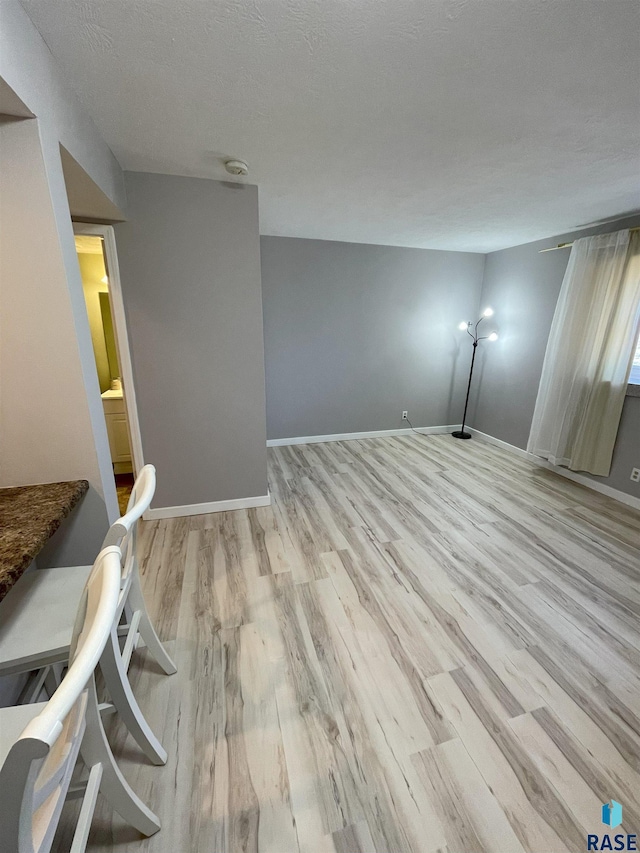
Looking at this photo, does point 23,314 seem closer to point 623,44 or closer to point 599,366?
point 623,44

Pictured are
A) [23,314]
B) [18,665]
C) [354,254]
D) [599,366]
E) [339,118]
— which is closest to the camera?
[18,665]

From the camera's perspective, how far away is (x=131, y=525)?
3.06ft

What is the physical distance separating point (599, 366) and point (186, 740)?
3904 millimetres

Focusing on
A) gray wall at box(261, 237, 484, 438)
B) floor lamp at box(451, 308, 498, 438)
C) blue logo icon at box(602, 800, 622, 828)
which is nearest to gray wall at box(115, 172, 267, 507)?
gray wall at box(261, 237, 484, 438)

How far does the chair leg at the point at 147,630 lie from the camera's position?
129 cm

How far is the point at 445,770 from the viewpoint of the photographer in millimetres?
1144

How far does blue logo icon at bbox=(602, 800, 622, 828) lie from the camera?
103cm

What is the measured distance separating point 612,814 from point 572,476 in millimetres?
2929

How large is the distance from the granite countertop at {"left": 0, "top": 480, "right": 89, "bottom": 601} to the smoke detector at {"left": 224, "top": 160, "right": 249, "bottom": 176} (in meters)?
1.84

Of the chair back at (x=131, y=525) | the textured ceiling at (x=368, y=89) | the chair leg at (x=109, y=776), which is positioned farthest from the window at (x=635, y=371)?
the chair leg at (x=109, y=776)

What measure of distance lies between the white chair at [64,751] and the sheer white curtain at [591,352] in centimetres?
383

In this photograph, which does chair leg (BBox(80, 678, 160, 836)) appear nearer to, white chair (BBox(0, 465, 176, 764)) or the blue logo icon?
white chair (BBox(0, 465, 176, 764))

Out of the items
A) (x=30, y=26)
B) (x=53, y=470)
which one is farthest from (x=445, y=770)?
(x=30, y=26)

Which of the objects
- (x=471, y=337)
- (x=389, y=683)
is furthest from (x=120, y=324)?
(x=471, y=337)
